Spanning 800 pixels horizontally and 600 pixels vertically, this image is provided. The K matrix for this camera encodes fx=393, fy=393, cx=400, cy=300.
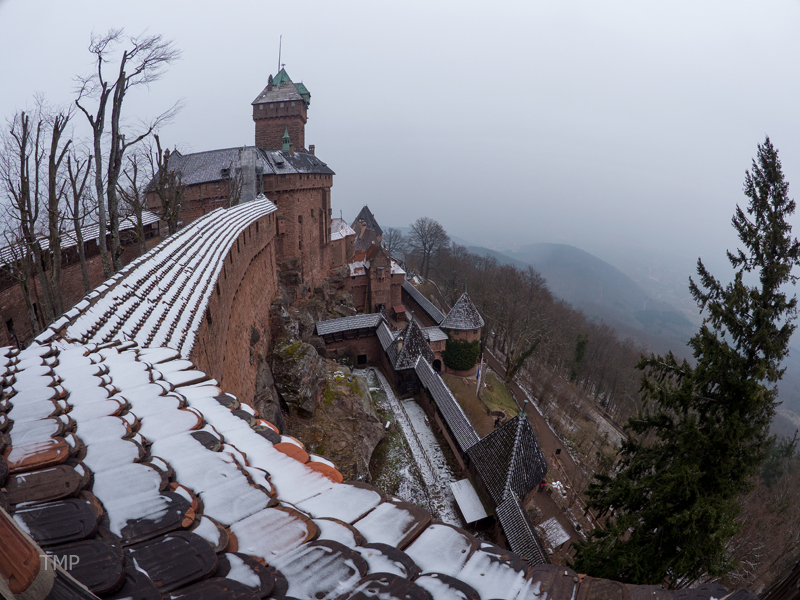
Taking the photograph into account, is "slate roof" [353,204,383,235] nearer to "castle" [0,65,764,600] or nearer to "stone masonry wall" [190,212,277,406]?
"stone masonry wall" [190,212,277,406]

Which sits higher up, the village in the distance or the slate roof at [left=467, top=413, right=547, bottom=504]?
the village in the distance

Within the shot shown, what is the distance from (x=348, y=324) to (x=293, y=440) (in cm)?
1821

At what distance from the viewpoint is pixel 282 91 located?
950 inches

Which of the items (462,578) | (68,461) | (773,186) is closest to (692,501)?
(773,186)

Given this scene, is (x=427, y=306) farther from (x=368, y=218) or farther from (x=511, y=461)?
(x=511, y=461)

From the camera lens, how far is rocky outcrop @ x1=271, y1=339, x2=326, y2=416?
12781 millimetres

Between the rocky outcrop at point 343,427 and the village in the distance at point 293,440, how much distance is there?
0.24ft

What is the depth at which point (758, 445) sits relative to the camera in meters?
6.26

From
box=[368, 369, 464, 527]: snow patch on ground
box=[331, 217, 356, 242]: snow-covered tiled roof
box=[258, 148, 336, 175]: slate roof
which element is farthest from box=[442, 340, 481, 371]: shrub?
box=[258, 148, 336, 175]: slate roof

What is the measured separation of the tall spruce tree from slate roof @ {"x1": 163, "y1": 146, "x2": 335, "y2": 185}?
17.9 m

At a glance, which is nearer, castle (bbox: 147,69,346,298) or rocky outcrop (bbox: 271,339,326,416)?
rocky outcrop (bbox: 271,339,326,416)

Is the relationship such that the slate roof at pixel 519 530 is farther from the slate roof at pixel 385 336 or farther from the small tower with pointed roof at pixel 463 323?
the small tower with pointed roof at pixel 463 323

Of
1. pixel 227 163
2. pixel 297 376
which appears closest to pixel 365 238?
pixel 227 163

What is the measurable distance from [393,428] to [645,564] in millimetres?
9805
